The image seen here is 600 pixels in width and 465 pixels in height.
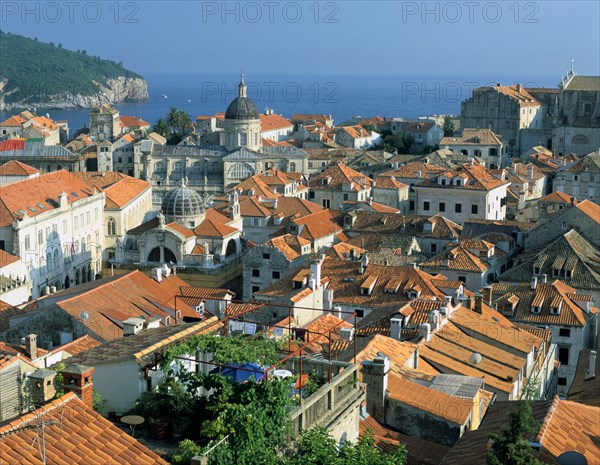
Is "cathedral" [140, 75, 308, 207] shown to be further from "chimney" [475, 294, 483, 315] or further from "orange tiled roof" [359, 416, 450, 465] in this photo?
"orange tiled roof" [359, 416, 450, 465]

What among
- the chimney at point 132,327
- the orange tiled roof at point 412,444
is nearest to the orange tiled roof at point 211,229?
the chimney at point 132,327

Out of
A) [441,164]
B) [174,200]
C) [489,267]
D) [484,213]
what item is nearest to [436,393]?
[489,267]

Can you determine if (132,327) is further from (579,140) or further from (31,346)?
(579,140)

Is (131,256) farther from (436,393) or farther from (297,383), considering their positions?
(297,383)

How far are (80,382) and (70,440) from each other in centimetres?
139

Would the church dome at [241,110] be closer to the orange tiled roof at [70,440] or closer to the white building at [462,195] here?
the white building at [462,195]

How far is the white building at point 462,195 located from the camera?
57.7 meters

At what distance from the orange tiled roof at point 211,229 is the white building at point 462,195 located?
48.3 ft

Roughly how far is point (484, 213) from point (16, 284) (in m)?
27.4

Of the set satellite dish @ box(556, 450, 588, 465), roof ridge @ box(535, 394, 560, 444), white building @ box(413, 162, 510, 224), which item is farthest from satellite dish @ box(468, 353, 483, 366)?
white building @ box(413, 162, 510, 224)

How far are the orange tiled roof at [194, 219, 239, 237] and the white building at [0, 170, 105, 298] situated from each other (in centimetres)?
773

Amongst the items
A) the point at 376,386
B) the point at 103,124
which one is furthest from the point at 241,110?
the point at 376,386

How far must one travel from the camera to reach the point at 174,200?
50438 millimetres

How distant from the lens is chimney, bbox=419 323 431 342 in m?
25.0
